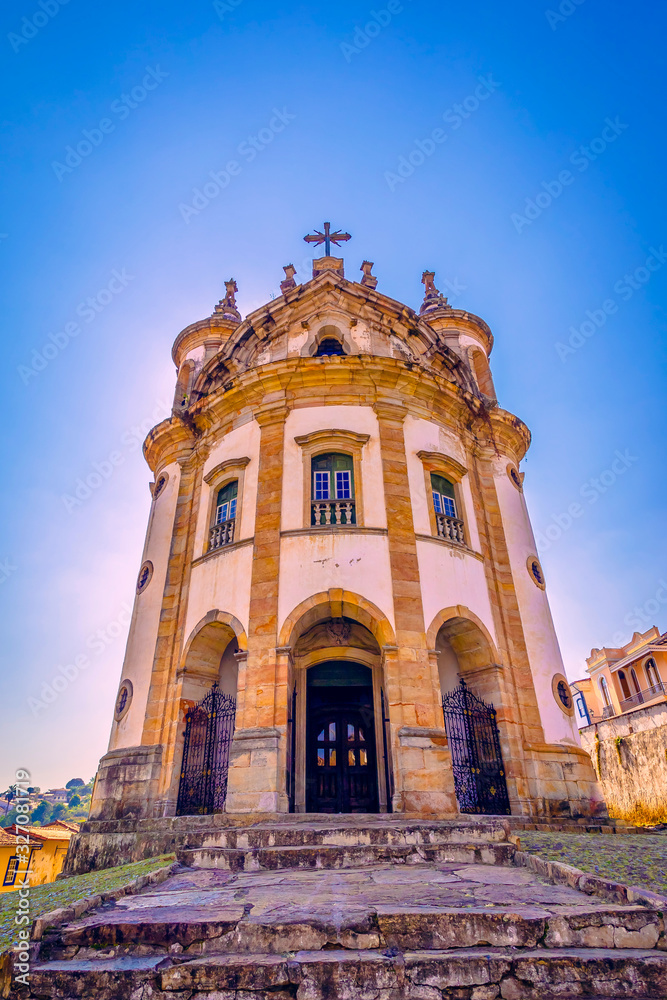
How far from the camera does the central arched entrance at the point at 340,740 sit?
1310 cm

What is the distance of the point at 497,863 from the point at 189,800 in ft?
25.2

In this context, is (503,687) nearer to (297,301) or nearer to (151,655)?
(151,655)

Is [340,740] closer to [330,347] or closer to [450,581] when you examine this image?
[450,581]

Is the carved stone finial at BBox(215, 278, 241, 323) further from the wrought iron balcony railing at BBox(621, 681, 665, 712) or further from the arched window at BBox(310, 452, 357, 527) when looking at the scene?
the wrought iron balcony railing at BBox(621, 681, 665, 712)

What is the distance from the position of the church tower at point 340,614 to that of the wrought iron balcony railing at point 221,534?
50mm

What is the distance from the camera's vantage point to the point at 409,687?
11.5 m

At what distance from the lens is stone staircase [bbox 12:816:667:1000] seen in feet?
11.8

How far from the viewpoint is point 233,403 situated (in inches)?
624

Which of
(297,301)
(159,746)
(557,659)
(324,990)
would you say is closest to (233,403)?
(297,301)

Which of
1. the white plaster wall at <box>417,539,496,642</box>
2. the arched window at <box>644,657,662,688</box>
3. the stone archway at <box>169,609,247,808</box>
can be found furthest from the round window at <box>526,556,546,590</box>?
the arched window at <box>644,657,662,688</box>

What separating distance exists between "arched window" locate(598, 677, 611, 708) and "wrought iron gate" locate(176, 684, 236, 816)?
1449 inches

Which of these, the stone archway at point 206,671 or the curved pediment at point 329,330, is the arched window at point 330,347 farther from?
the stone archway at point 206,671

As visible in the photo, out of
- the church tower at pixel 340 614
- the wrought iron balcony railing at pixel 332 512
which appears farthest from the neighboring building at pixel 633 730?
the wrought iron balcony railing at pixel 332 512

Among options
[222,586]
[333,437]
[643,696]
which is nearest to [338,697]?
[222,586]
